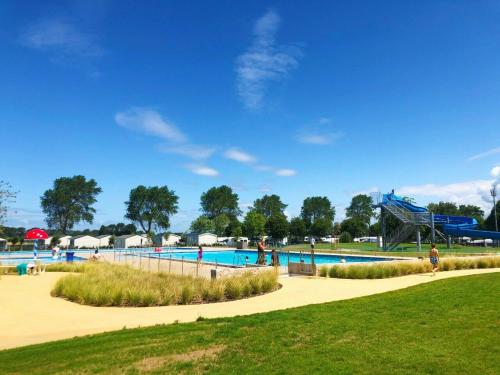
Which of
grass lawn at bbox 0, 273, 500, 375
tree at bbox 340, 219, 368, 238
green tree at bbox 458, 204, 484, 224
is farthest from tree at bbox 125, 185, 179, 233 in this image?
grass lawn at bbox 0, 273, 500, 375

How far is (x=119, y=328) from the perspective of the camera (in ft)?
29.5

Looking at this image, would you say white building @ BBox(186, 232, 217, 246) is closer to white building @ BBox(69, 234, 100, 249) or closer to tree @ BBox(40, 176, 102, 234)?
white building @ BBox(69, 234, 100, 249)

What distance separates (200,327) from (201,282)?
5234 mm

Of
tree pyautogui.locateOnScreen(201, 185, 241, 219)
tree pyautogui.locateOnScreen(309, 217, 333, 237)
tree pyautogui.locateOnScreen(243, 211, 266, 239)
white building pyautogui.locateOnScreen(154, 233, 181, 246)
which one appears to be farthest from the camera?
tree pyautogui.locateOnScreen(201, 185, 241, 219)

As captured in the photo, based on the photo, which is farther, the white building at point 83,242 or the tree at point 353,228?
the tree at point 353,228

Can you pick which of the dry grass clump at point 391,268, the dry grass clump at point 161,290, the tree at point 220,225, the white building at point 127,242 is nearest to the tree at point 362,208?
the tree at point 220,225

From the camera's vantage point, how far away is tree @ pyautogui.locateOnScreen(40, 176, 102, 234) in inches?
3873

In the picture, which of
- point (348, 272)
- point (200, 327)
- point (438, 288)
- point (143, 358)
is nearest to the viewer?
point (143, 358)

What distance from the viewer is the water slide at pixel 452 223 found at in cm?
3881

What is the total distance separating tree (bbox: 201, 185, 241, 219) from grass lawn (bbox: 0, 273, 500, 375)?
348 ft

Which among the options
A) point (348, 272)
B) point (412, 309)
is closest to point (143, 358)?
point (412, 309)

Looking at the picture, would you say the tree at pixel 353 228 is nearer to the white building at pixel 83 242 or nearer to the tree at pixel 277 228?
the tree at pixel 277 228

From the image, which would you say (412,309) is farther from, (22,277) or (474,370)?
(22,277)

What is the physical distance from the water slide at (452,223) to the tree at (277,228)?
39.1m
